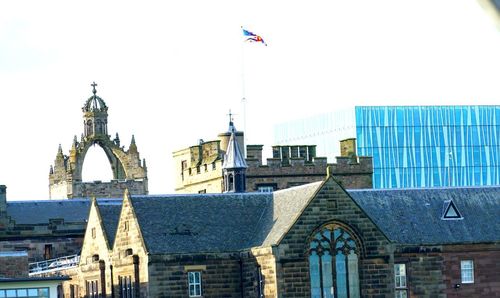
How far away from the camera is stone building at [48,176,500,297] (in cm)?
6231

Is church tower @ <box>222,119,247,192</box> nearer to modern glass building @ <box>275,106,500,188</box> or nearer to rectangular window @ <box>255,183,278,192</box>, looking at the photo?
rectangular window @ <box>255,183,278,192</box>

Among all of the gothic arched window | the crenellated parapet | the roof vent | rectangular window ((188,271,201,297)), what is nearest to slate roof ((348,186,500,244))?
the roof vent

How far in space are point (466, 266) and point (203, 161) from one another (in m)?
31.6

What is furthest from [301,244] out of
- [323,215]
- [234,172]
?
[234,172]

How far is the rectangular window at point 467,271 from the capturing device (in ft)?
224

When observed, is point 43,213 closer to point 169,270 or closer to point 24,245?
point 24,245

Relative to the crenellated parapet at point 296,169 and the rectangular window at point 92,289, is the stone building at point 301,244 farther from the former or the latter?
the crenellated parapet at point 296,169

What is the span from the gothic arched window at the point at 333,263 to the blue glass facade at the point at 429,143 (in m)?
99.3

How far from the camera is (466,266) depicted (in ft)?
225

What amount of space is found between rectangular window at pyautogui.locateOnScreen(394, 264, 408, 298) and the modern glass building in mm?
94668

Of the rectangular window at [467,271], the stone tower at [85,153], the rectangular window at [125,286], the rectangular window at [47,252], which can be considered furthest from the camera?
the stone tower at [85,153]

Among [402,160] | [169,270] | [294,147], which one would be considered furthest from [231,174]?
[402,160]

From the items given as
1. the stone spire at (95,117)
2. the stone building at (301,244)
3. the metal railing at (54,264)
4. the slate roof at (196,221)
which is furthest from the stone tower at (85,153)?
the slate roof at (196,221)

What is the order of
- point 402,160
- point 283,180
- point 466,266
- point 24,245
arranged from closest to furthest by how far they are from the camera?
point 466,266 < point 24,245 < point 283,180 < point 402,160
